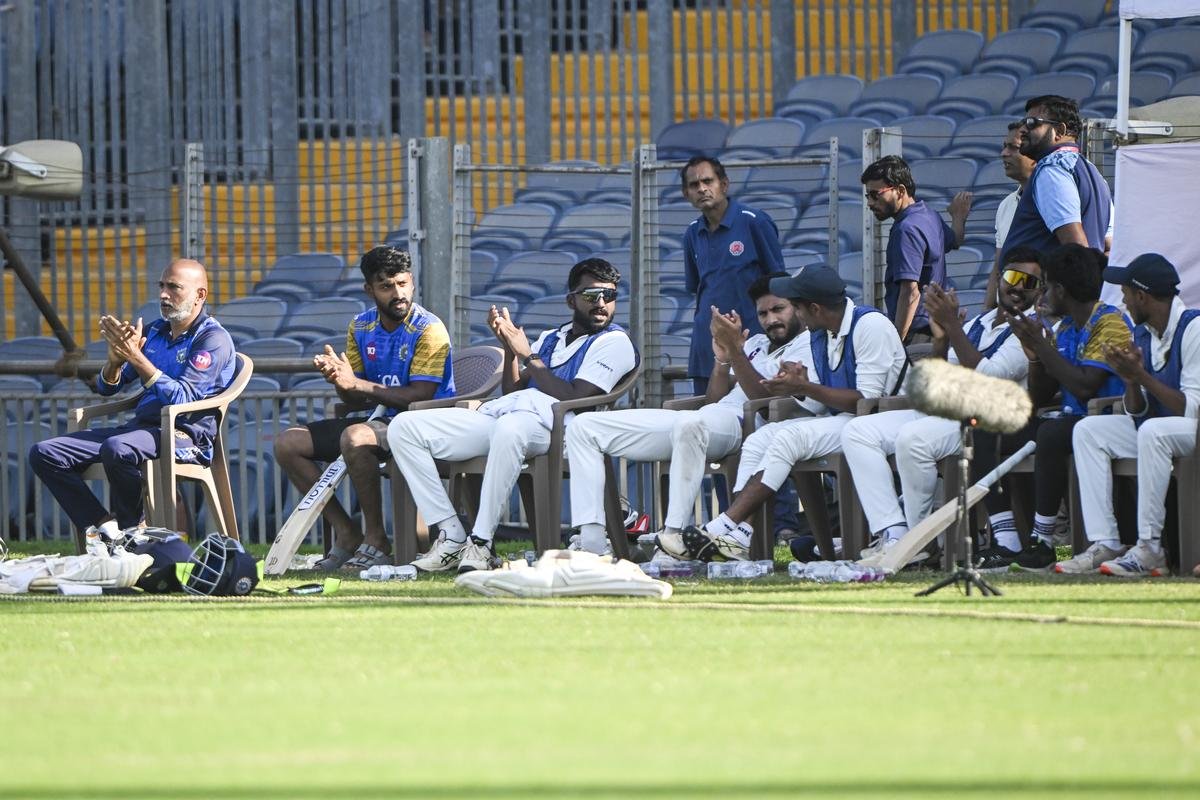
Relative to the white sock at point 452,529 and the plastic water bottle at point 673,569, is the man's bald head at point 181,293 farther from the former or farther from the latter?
the plastic water bottle at point 673,569

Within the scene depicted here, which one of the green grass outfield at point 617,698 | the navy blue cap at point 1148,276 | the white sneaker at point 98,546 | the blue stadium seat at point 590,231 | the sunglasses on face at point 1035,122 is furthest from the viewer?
the blue stadium seat at point 590,231

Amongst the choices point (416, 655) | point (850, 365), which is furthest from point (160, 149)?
point (416, 655)

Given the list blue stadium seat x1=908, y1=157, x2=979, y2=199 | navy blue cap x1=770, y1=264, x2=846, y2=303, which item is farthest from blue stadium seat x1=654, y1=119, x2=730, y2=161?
navy blue cap x1=770, y1=264, x2=846, y2=303

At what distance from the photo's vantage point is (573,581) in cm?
699

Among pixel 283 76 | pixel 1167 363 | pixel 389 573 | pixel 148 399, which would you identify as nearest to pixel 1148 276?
pixel 1167 363

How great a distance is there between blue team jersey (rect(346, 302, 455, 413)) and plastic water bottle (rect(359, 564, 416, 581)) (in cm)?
110

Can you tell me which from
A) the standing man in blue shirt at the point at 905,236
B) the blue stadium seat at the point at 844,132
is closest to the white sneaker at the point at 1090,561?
the standing man in blue shirt at the point at 905,236

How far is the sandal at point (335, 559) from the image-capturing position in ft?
30.0

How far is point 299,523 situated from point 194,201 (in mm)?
3196

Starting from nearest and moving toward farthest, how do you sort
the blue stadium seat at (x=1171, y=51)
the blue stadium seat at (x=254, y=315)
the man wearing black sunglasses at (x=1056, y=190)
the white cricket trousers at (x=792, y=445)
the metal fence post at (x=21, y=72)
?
the white cricket trousers at (x=792, y=445) < the man wearing black sunglasses at (x=1056, y=190) < the blue stadium seat at (x=254, y=315) < the blue stadium seat at (x=1171, y=51) < the metal fence post at (x=21, y=72)

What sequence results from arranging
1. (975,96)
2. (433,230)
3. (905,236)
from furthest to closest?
(975,96) → (433,230) → (905,236)

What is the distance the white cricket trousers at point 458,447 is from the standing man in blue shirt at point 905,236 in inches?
73.4

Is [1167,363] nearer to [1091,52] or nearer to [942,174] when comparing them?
[942,174]

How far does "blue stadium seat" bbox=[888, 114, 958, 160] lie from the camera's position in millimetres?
13977
